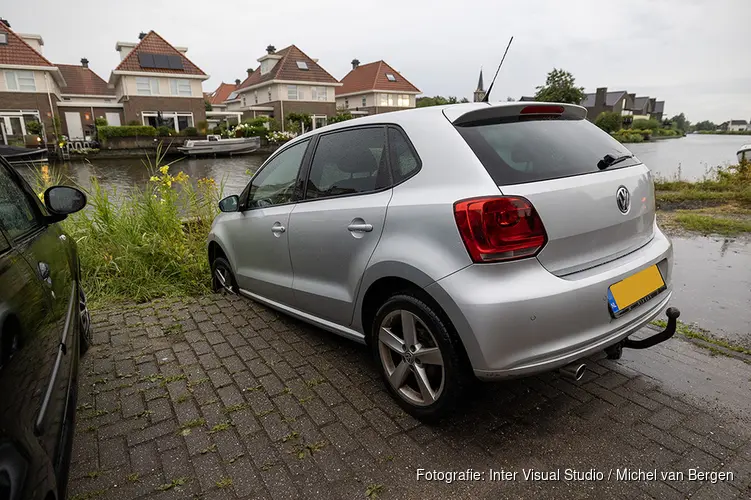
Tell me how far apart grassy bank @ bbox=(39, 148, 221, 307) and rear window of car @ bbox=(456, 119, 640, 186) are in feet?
12.4

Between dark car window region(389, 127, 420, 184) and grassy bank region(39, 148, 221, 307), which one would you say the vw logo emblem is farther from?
grassy bank region(39, 148, 221, 307)

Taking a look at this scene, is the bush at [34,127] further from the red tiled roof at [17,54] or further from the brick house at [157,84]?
the brick house at [157,84]

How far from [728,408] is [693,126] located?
11833 cm

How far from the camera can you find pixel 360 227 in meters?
2.52

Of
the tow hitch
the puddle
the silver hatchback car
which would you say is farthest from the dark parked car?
the puddle

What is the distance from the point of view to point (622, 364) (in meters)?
2.97

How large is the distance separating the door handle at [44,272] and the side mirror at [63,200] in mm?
821

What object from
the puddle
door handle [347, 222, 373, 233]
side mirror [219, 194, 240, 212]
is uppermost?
door handle [347, 222, 373, 233]

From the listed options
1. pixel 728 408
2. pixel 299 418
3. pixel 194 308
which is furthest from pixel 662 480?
pixel 194 308

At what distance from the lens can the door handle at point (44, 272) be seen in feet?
6.53

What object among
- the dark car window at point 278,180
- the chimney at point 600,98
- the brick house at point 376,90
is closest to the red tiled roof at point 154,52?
the brick house at point 376,90

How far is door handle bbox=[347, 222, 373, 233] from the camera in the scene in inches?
97.3

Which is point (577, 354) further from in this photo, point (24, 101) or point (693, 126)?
point (693, 126)

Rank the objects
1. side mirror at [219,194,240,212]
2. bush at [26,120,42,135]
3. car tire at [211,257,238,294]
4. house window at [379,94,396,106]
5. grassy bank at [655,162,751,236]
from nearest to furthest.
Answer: side mirror at [219,194,240,212] → car tire at [211,257,238,294] → grassy bank at [655,162,751,236] → bush at [26,120,42,135] → house window at [379,94,396,106]
